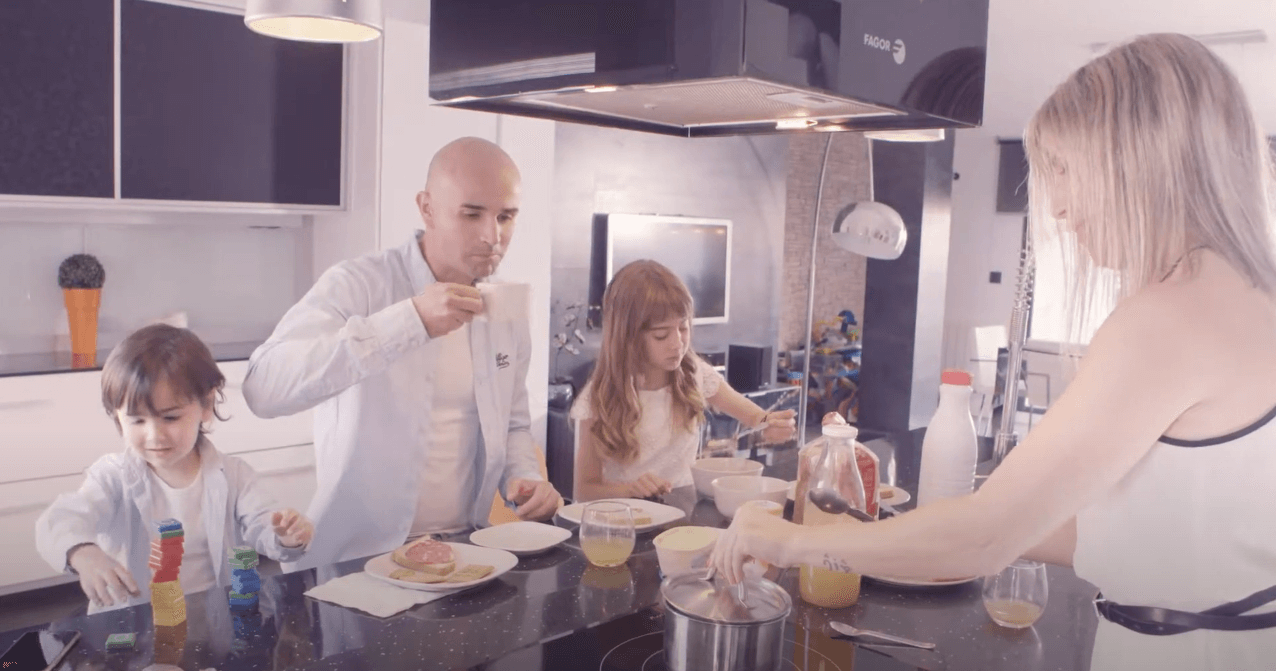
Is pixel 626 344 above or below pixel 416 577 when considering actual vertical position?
above

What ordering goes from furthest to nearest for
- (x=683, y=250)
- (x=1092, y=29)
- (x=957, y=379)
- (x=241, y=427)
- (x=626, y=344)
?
(x=683, y=250) < (x=1092, y=29) < (x=241, y=427) < (x=626, y=344) < (x=957, y=379)

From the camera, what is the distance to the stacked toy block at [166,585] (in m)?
1.31

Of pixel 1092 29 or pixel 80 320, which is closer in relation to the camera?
pixel 80 320

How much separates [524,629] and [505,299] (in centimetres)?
56

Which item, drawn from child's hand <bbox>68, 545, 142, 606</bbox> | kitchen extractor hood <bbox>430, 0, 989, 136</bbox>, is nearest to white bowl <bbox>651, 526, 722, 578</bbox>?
kitchen extractor hood <bbox>430, 0, 989, 136</bbox>

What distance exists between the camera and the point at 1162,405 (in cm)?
106

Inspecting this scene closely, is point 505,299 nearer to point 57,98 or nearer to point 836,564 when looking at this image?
point 836,564

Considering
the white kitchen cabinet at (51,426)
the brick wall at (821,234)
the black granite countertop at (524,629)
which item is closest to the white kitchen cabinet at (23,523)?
the white kitchen cabinet at (51,426)

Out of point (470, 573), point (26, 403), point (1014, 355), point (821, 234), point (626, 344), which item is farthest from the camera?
point (821, 234)

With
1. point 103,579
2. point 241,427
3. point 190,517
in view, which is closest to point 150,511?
point 190,517

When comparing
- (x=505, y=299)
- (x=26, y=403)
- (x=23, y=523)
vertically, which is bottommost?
(x=23, y=523)

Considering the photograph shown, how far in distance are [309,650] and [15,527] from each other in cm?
265

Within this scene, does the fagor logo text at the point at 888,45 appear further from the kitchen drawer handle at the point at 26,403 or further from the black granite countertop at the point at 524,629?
the kitchen drawer handle at the point at 26,403

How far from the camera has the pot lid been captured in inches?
46.8
